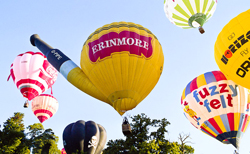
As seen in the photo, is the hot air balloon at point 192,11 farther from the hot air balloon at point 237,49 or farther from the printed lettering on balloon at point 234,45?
the printed lettering on balloon at point 234,45

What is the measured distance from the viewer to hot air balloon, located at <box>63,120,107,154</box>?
60.6 ft

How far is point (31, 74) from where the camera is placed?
23000 millimetres

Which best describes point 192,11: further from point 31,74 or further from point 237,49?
point 31,74

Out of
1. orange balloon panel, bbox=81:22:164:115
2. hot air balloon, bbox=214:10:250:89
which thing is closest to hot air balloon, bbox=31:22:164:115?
orange balloon panel, bbox=81:22:164:115

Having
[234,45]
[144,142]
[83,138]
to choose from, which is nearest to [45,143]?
[83,138]

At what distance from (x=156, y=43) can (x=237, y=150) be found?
7.57 m

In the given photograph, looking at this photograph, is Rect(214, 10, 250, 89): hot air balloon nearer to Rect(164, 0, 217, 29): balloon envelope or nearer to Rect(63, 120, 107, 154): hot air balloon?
Rect(164, 0, 217, 29): balloon envelope

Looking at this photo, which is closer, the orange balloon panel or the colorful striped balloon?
the orange balloon panel

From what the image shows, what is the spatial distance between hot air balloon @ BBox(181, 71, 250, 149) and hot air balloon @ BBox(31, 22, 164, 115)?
4.28m

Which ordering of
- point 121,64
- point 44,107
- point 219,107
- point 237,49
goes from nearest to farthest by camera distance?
point 237,49 → point 121,64 → point 219,107 → point 44,107

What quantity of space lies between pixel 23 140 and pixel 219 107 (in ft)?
37.2

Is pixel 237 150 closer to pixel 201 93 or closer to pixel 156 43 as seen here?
pixel 201 93

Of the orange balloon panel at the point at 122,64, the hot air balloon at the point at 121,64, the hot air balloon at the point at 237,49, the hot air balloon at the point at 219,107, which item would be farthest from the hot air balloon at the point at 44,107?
the hot air balloon at the point at 237,49

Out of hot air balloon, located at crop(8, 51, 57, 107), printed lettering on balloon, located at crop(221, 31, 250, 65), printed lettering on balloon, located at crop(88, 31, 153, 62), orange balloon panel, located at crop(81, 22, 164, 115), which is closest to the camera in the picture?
printed lettering on balloon, located at crop(221, 31, 250, 65)
